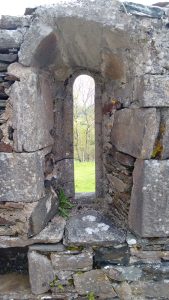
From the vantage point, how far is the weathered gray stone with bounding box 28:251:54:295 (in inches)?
112

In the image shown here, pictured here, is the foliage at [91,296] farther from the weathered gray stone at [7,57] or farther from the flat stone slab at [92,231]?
the weathered gray stone at [7,57]

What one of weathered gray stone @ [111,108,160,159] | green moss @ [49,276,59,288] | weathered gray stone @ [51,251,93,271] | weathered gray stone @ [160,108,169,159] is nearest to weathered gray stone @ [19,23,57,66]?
weathered gray stone @ [111,108,160,159]

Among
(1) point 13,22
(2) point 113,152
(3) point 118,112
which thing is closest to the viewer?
(1) point 13,22

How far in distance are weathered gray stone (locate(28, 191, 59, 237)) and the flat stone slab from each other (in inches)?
8.6

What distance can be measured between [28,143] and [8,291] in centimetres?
148

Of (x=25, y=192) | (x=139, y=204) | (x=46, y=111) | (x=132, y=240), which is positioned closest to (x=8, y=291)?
(x=25, y=192)

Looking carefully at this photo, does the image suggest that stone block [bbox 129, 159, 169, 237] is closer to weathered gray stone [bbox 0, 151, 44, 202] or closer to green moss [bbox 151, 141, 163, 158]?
green moss [bbox 151, 141, 163, 158]

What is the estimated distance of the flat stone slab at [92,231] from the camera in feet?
9.31

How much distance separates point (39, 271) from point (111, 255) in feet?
2.28

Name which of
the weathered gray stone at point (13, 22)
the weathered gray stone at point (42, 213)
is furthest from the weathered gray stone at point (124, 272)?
the weathered gray stone at point (13, 22)

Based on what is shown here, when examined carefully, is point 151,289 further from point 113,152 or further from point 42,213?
point 113,152

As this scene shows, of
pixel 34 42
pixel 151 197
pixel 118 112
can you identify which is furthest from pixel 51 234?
pixel 34 42

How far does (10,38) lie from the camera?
104 inches

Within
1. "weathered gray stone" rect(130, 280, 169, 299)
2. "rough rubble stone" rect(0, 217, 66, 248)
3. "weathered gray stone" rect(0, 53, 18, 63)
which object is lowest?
"weathered gray stone" rect(130, 280, 169, 299)
